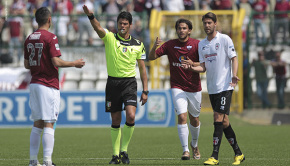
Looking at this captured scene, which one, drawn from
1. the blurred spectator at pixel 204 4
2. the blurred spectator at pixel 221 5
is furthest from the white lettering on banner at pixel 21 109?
the blurred spectator at pixel 221 5

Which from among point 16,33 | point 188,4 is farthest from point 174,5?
point 16,33

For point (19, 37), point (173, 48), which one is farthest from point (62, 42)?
point (173, 48)

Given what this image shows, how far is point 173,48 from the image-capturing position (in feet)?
34.9

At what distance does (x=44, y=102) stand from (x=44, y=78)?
0.35m

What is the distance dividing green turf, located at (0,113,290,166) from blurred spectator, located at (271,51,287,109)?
2160 millimetres

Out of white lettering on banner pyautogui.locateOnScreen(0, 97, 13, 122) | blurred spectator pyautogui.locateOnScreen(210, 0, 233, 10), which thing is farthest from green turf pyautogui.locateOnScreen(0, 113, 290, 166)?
blurred spectator pyautogui.locateOnScreen(210, 0, 233, 10)

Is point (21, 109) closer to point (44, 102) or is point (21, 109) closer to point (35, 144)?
point (35, 144)

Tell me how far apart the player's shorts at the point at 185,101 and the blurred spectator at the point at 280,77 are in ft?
34.4

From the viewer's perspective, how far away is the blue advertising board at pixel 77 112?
18.9m

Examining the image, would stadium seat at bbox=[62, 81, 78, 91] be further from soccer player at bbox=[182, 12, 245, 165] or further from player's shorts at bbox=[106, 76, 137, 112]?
soccer player at bbox=[182, 12, 245, 165]

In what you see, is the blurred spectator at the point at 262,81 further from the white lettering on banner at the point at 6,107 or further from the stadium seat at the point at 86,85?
the white lettering on banner at the point at 6,107

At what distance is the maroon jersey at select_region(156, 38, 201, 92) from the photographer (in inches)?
415

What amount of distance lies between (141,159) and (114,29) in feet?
36.4

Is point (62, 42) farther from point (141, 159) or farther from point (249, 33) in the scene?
point (141, 159)
